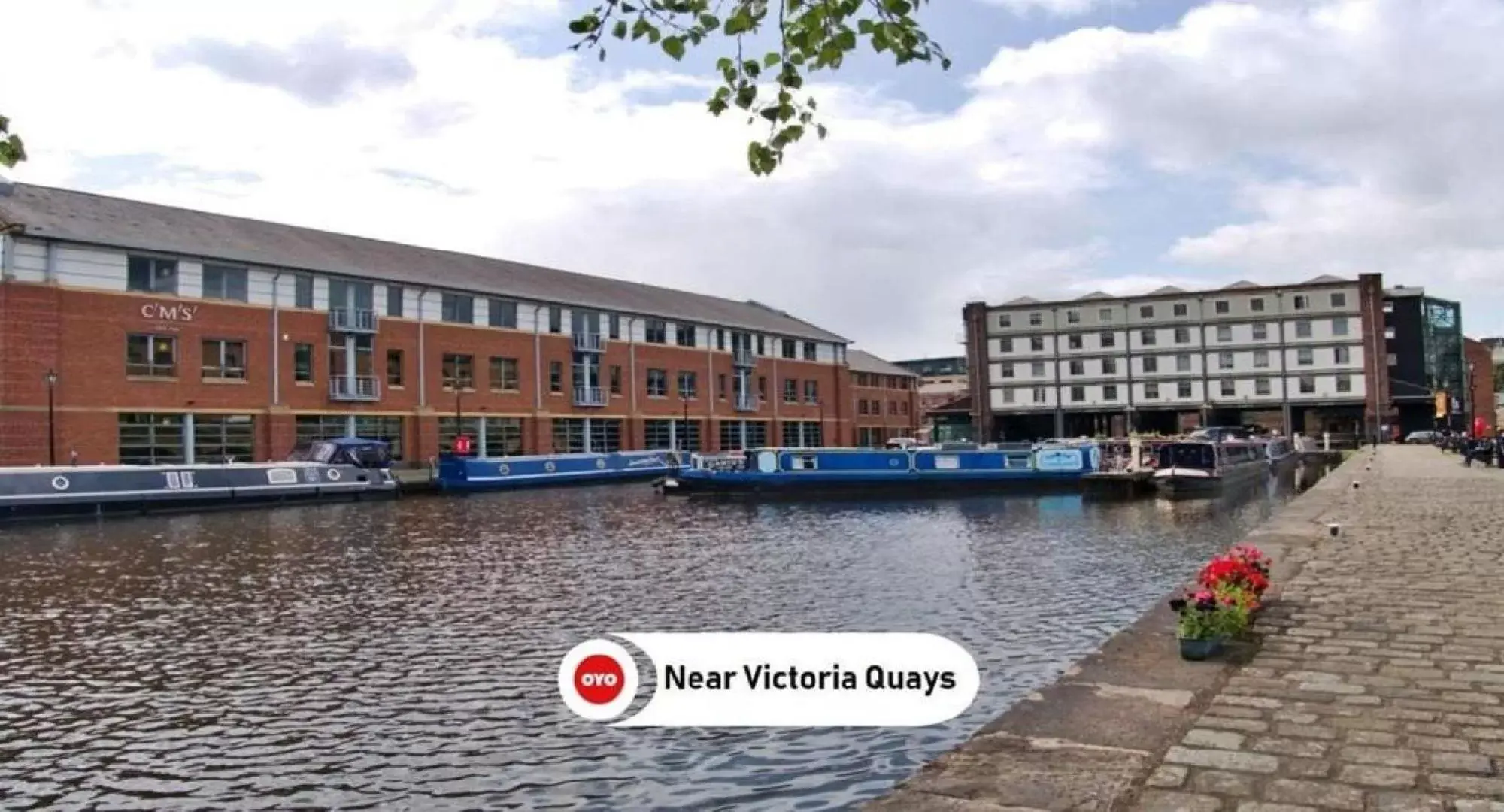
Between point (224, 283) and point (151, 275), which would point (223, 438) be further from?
point (151, 275)

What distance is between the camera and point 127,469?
31531 mm

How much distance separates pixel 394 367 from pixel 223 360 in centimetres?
836

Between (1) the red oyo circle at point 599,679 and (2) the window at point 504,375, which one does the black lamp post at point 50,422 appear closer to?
(2) the window at point 504,375

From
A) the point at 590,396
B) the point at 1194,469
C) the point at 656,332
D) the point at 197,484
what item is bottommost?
the point at 1194,469

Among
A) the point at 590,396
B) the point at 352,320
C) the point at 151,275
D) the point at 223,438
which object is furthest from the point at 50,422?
the point at 590,396

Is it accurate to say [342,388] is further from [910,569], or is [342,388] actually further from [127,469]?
[910,569]

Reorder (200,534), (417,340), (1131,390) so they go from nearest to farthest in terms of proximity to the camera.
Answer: (200,534), (417,340), (1131,390)

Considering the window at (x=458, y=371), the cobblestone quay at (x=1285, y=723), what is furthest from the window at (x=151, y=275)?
the cobblestone quay at (x=1285, y=723)

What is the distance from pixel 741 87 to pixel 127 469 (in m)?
33.0

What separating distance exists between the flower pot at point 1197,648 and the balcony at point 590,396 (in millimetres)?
51020

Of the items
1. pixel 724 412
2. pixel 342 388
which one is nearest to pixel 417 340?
pixel 342 388

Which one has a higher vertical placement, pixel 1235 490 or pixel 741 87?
pixel 741 87

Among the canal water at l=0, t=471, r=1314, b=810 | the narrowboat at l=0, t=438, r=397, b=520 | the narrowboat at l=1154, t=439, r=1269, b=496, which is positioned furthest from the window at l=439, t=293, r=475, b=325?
the narrowboat at l=1154, t=439, r=1269, b=496

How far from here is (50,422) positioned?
35281 millimetres
